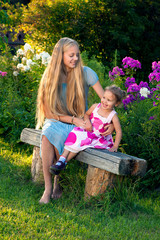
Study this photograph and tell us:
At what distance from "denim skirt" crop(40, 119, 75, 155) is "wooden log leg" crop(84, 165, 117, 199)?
1.17 feet

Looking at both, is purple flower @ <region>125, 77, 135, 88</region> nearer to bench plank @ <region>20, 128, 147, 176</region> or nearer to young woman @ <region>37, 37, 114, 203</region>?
young woman @ <region>37, 37, 114, 203</region>

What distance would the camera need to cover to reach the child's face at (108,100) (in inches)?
125

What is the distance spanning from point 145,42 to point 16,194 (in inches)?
353

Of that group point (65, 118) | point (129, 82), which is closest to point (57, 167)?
point (65, 118)

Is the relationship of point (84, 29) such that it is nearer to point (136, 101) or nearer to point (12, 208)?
point (136, 101)

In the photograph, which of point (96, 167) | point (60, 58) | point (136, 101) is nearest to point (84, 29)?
point (136, 101)

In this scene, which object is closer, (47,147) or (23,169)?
(47,147)

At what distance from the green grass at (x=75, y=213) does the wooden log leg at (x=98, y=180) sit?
0.22 feet

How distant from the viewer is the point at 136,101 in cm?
426

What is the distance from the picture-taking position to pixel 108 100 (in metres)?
3.21

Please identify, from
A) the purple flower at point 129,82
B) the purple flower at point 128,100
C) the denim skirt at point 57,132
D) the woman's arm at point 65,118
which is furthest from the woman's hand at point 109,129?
the purple flower at point 129,82

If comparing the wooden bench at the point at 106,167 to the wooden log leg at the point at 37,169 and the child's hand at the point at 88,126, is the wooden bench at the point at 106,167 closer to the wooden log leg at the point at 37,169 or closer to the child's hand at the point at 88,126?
the child's hand at the point at 88,126

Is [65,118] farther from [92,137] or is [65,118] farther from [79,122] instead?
[92,137]

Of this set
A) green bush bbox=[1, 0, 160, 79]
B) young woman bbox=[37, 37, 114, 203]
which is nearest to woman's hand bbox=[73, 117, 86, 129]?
young woman bbox=[37, 37, 114, 203]
